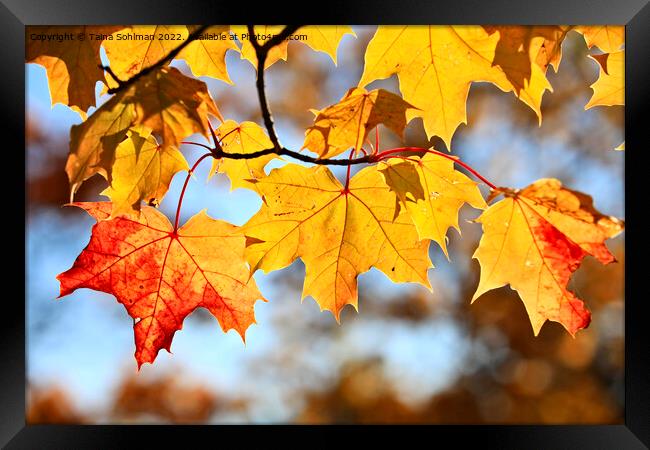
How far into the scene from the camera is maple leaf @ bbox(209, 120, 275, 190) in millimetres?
844

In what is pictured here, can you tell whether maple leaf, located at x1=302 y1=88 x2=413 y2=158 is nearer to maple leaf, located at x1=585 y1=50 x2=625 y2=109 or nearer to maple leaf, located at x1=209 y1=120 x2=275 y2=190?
maple leaf, located at x1=209 y1=120 x2=275 y2=190

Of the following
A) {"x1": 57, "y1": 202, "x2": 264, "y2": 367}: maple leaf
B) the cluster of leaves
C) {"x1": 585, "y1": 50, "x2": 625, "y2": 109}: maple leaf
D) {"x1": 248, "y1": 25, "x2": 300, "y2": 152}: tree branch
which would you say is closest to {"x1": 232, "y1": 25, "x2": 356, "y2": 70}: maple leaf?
the cluster of leaves

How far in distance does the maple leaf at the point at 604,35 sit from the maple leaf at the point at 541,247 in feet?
0.93

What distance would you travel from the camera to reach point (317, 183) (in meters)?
0.87

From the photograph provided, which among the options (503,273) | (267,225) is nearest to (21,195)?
(267,225)

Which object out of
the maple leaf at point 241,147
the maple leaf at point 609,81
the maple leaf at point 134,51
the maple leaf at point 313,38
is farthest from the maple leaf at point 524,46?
the maple leaf at point 134,51

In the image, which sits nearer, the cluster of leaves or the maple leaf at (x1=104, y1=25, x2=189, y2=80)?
the cluster of leaves

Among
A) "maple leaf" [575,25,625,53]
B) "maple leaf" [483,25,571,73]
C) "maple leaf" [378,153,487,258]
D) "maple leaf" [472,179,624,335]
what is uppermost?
"maple leaf" [575,25,625,53]

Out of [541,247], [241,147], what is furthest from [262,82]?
[541,247]

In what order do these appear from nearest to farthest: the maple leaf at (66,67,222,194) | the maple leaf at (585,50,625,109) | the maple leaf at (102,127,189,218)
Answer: the maple leaf at (66,67,222,194) < the maple leaf at (102,127,189,218) < the maple leaf at (585,50,625,109)

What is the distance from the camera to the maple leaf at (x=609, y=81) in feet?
2.85

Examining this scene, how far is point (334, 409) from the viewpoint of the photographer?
4594 mm
